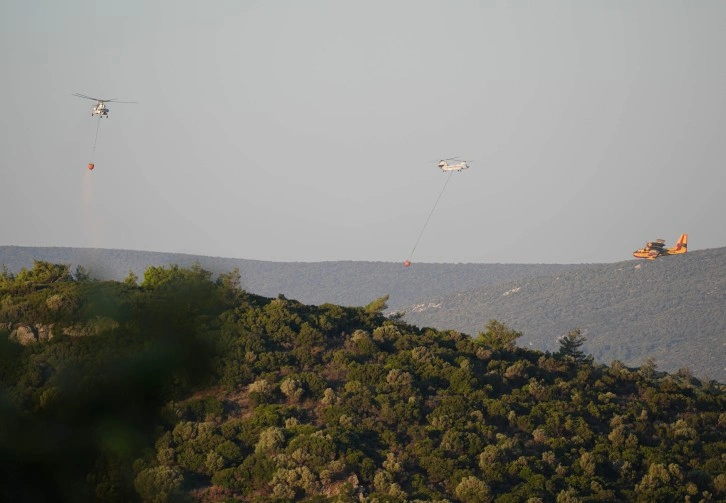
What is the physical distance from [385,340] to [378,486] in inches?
588

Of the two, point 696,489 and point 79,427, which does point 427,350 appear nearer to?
point 696,489

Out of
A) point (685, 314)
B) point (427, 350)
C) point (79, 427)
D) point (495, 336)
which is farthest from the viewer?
point (685, 314)

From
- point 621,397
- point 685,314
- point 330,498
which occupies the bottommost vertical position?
point 330,498

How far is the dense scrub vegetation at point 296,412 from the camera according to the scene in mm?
37406

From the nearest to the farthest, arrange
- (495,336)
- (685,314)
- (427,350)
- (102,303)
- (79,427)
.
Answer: (79,427) → (102,303) → (427,350) → (495,336) → (685,314)

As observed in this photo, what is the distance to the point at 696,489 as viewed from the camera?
146 ft

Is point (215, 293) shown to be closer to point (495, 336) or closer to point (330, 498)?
point (330, 498)

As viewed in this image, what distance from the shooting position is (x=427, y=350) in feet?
179

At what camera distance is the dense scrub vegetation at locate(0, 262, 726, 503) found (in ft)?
123

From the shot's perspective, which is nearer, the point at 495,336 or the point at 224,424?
the point at 224,424

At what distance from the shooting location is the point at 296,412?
4659 cm

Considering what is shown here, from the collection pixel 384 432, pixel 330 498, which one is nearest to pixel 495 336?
pixel 384 432

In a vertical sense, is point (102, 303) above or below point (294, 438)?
above

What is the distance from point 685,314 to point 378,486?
15964cm
